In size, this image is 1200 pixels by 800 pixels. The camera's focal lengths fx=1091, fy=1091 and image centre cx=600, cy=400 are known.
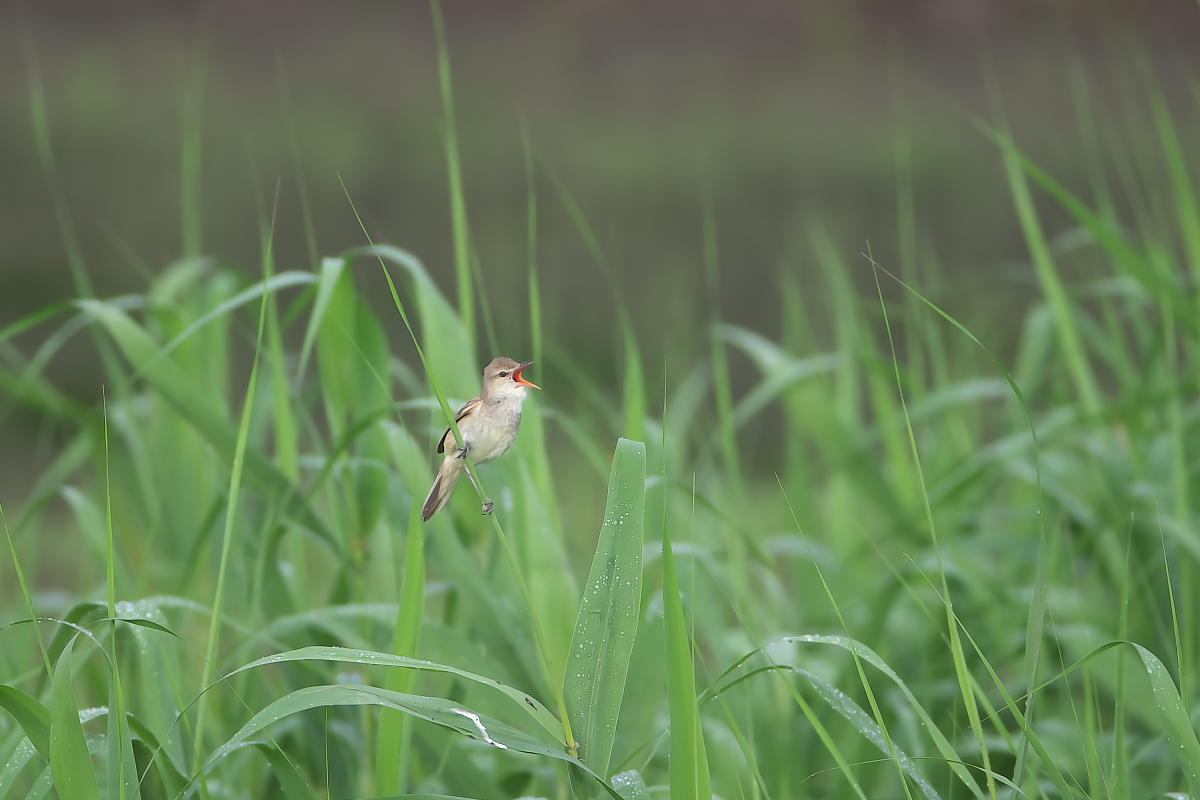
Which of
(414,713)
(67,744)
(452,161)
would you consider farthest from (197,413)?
(414,713)

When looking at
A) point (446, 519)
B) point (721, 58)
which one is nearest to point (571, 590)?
point (446, 519)

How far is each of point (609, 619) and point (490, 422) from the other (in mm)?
240

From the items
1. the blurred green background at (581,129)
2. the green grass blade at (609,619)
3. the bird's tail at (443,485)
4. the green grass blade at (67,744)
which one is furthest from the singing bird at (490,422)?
the blurred green background at (581,129)

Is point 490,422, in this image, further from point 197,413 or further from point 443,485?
point 197,413

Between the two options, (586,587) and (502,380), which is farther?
(502,380)

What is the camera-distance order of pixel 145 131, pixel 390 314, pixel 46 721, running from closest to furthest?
pixel 46 721 → pixel 390 314 → pixel 145 131

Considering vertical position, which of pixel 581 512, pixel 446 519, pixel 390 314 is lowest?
pixel 581 512

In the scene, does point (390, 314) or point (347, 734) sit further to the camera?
point (390, 314)

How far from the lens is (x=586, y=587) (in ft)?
3.42

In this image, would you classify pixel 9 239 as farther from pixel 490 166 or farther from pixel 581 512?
pixel 581 512

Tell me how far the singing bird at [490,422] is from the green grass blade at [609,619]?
0.47 ft

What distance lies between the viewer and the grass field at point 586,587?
3.53 ft

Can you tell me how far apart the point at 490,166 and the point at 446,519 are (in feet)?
33.9

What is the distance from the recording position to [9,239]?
8.38m
